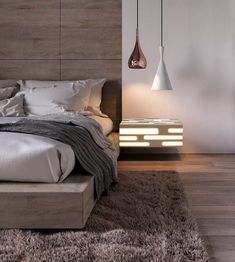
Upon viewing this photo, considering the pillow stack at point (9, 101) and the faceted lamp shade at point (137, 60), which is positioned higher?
the faceted lamp shade at point (137, 60)

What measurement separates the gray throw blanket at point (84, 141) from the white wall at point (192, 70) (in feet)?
5.10

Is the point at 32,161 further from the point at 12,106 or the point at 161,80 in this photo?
the point at 161,80

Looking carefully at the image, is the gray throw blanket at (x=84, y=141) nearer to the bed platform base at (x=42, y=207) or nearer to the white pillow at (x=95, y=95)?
the bed platform base at (x=42, y=207)

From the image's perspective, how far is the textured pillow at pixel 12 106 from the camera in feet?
12.4

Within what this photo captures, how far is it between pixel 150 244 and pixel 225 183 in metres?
1.46

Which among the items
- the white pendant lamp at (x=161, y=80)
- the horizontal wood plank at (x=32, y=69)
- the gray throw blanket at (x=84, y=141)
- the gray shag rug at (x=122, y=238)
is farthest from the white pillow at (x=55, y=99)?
the gray shag rug at (x=122, y=238)

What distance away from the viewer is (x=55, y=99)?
3.97 meters

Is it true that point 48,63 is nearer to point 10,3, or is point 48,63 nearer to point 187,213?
point 10,3

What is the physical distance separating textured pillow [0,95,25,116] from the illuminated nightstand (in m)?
0.95

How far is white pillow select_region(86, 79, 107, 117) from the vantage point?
418 cm

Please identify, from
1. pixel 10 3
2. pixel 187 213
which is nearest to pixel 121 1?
pixel 10 3

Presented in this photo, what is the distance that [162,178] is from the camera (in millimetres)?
3209

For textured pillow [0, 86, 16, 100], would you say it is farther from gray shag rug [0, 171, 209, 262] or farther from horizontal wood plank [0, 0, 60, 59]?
gray shag rug [0, 171, 209, 262]

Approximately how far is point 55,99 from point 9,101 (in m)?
0.42
